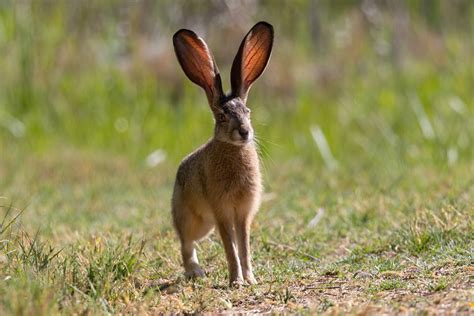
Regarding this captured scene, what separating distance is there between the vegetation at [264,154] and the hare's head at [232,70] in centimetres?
68

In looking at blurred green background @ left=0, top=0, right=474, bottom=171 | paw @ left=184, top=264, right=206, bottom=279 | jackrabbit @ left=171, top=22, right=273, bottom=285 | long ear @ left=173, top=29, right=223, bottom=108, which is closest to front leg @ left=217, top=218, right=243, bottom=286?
jackrabbit @ left=171, top=22, right=273, bottom=285

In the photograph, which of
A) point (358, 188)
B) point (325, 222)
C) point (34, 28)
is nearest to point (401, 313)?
point (325, 222)

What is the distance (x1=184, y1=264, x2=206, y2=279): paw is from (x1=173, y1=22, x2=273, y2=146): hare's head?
2.32 ft

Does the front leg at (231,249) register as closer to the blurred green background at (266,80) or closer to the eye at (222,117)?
the eye at (222,117)

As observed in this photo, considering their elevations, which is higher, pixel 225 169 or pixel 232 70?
pixel 232 70

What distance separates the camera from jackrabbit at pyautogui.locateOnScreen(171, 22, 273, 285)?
464 centimetres

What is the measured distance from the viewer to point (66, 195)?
8016 mm

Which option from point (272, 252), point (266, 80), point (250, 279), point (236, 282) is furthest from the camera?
point (266, 80)

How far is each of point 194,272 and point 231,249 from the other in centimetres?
26

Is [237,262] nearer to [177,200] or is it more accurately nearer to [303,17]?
[177,200]

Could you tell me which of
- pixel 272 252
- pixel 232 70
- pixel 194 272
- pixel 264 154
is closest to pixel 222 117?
pixel 232 70

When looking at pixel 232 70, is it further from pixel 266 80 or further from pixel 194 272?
pixel 266 80

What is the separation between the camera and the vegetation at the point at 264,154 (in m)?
4.10

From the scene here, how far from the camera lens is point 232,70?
4.75 meters
